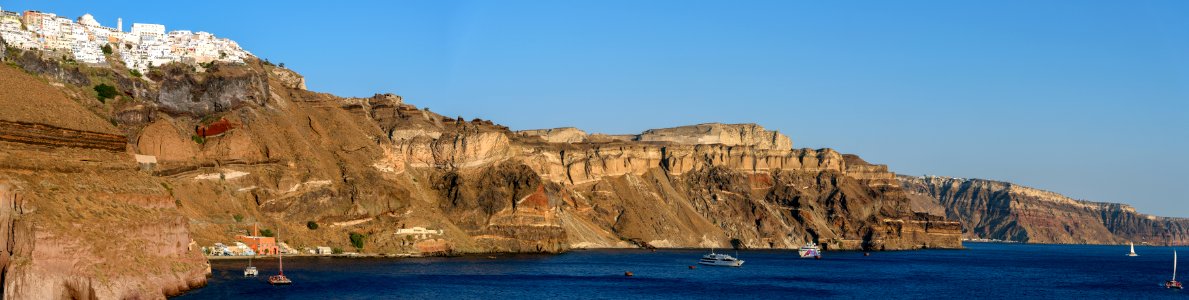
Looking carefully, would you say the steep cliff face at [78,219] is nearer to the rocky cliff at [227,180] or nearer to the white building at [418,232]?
the rocky cliff at [227,180]

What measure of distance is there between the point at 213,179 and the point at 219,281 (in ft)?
132

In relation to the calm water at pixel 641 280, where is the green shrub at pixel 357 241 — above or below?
above

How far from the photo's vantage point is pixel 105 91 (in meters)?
135


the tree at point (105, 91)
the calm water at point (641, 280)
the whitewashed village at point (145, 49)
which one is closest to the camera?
the calm water at point (641, 280)

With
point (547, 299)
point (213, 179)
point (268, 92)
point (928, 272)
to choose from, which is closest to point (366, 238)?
point (213, 179)

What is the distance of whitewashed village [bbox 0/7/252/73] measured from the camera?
455ft

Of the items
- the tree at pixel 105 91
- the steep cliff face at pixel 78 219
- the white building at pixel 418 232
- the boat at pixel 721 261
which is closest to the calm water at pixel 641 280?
the boat at pixel 721 261

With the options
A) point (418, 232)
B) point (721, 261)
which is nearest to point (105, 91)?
point (418, 232)

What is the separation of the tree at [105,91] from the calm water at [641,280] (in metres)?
29.9

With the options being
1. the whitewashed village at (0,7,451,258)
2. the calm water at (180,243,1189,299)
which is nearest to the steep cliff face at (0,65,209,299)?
the calm water at (180,243,1189,299)

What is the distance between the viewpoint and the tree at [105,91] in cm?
13438

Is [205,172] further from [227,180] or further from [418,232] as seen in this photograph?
[418,232]

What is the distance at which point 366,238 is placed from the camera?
14038cm

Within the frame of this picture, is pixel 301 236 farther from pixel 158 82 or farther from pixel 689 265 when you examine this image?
pixel 689 265
